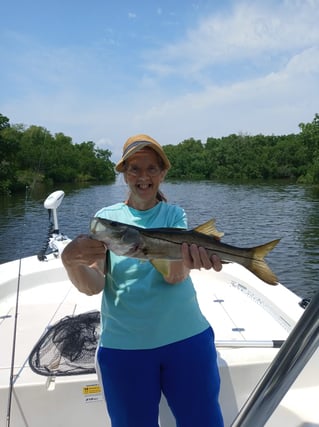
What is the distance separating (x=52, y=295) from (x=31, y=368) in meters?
2.36

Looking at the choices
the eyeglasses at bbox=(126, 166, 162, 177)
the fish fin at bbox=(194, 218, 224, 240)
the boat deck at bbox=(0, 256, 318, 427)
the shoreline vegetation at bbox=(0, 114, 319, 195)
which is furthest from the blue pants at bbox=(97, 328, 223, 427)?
the shoreline vegetation at bbox=(0, 114, 319, 195)

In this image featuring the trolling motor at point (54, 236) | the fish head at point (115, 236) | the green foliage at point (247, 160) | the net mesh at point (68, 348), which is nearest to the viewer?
the fish head at point (115, 236)

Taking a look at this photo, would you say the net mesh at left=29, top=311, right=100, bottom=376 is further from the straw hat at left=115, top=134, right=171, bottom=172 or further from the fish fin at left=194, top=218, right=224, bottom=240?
the straw hat at left=115, top=134, right=171, bottom=172

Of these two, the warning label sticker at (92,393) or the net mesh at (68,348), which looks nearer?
the warning label sticker at (92,393)

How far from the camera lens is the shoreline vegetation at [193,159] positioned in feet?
170

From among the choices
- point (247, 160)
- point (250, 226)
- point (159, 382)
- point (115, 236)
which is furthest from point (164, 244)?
point (247, 160)

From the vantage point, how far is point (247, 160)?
3415 inches

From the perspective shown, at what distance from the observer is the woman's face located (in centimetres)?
224

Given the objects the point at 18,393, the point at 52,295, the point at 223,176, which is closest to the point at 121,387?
the point at 18,393

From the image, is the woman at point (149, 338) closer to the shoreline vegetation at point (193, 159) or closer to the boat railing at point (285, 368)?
the boat railing at point (285, 368)

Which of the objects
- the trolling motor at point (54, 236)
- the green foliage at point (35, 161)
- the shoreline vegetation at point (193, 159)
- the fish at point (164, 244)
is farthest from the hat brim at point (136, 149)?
the shoreline vegetation at point (193, 159)

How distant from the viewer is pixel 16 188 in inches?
1903

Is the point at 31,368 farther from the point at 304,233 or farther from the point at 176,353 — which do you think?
the point at 304,233

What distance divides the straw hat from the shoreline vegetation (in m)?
43.6
